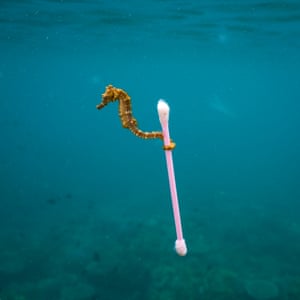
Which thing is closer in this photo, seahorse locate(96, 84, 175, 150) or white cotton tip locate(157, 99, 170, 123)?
white cotton tip locate(157, 99, 170, 123)

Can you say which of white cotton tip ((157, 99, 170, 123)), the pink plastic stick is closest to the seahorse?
the pink plastic stick

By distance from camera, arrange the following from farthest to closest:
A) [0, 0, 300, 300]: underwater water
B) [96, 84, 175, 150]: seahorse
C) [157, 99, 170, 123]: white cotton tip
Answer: [0, 0, 300, 300]: underwater water, [96, 84, 175, 150]: seahorse, [157, 99, 170, 123]: white cotton tip

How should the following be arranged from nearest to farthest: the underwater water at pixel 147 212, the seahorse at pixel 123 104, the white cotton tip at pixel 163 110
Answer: the white cotton tip at pixel 163 110 → the seahorse at pixel 123 104 → the underwater water at pixel 147 212

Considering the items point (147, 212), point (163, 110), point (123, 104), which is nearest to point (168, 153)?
point (163, 110)

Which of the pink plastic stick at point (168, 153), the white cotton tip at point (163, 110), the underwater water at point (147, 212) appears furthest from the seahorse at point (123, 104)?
the underwater water at point (147, 212)

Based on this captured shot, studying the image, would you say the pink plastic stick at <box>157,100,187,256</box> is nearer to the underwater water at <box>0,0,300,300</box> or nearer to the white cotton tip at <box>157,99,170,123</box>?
the white cotton tip at <box>157,99,170,123</box>

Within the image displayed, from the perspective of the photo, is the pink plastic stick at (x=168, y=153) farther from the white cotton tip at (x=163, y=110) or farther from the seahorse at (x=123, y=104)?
the seahorse at (x=123, y=104)

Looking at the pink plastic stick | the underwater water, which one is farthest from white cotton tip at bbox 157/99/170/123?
the underwater water

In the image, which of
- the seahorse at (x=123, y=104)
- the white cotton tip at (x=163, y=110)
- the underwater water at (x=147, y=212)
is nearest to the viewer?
the white cotton tip at (x=163, y=110)

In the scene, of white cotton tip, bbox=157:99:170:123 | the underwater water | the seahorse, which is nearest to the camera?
white cotton tip, bbox=157:99:170:123

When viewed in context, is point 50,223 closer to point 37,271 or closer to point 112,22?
point 37,271

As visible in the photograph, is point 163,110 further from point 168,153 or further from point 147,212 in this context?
point 147,212

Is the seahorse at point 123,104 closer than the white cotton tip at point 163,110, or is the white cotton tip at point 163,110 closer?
the white cotton tip at point 163,110

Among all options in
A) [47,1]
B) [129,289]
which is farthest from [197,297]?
[47,1]
